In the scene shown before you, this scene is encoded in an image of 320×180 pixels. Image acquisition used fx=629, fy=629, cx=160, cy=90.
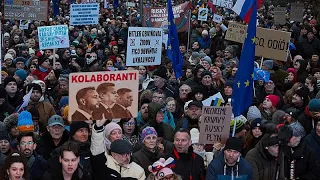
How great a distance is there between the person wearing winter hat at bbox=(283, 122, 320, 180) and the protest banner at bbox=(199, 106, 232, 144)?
29.0 inches

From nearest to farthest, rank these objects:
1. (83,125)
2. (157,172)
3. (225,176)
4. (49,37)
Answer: (157,172) < (225,176) < (83,125) < (49,37)

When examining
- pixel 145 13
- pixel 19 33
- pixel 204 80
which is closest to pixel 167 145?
pixel 204 80

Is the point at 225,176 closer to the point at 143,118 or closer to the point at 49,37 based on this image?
the point at 143,118

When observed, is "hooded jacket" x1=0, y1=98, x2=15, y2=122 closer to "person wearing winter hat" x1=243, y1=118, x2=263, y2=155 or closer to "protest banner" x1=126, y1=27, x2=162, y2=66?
"protest banner" x1=126, y1=27, x2=162, y2=66

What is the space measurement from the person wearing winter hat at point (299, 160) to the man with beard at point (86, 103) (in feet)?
7.33

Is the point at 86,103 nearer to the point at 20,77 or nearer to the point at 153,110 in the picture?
the point at 153,110

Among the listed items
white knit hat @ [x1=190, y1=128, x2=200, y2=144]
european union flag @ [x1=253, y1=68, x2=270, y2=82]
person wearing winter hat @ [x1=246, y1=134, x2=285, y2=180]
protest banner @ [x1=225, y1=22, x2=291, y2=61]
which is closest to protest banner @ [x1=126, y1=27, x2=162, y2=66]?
protest banner @ [x1=225, y1=22, x2=291, y2=61]

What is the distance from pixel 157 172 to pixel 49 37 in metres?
9.08

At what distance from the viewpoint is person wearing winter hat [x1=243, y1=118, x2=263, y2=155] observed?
23.6 feet

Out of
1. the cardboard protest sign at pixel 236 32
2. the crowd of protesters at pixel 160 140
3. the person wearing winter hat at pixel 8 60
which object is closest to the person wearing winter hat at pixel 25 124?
the crowd of protesters at pixel 160 140

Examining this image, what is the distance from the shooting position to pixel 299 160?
698 cm

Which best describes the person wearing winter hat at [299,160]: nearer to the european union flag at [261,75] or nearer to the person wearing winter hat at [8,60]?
the european union flag at [261,75]

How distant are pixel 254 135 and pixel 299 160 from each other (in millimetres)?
586

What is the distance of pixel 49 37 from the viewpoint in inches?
557
